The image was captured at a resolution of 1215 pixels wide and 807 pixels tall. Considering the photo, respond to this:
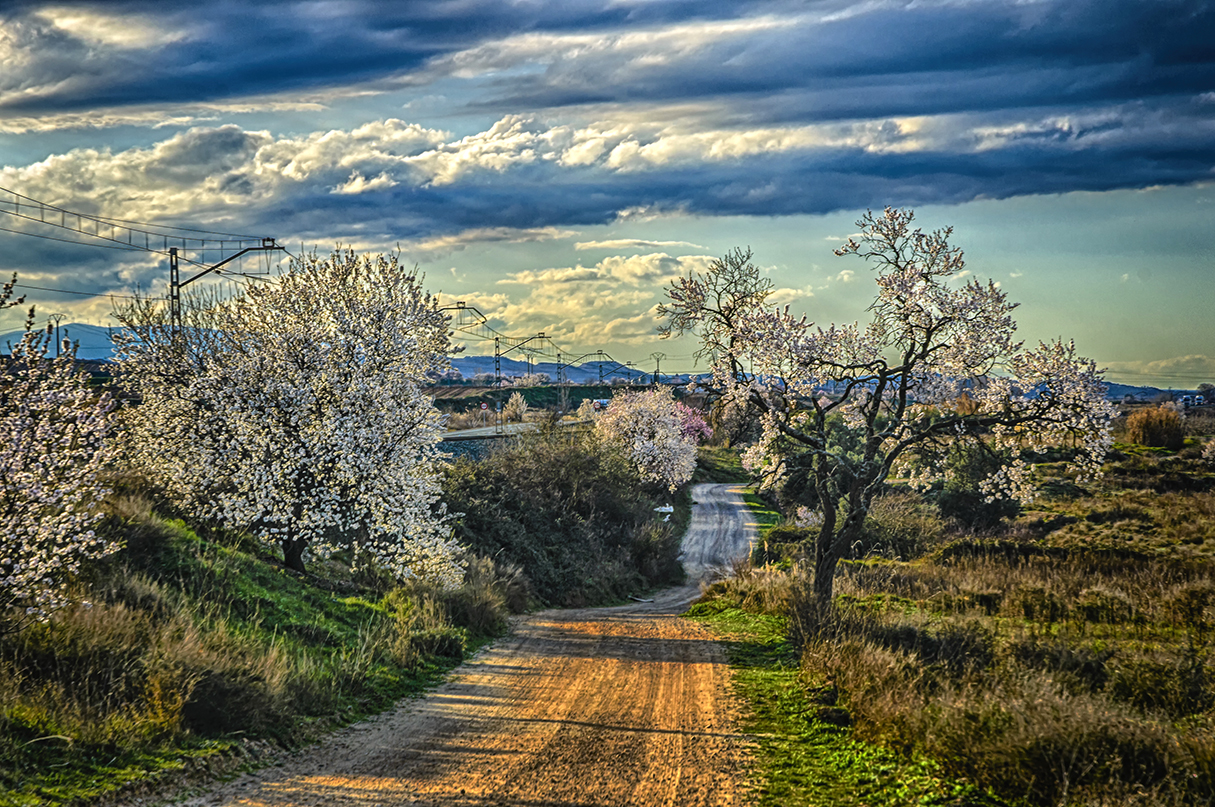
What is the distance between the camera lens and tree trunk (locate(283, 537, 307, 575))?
1752 cm

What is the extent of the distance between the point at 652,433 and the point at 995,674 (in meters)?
47.9

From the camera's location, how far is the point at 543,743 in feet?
30.2

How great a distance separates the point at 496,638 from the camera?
16.4 m

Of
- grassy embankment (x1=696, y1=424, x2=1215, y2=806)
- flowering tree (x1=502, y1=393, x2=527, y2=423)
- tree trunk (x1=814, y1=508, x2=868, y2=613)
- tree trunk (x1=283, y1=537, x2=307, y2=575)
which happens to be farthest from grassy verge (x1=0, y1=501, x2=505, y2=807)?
flowering tree (x1=502, y1=393, x2=527, y2=423)

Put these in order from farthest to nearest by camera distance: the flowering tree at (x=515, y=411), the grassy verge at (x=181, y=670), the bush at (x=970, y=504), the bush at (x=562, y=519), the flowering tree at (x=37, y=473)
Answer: the flowering tree at (x=515, y=411), the bush at (x=970, y=504), the bush at (x=562, y=519), the flowering tree at (x=37, y=473), the grassy verge at (x=181, y=670)

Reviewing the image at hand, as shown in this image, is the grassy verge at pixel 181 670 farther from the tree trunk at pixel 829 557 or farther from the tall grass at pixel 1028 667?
the tree trunk at pixel 829 557

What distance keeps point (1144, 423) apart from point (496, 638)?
2286 inches

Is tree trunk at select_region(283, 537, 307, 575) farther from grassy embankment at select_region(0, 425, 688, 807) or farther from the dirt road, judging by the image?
the dirt road

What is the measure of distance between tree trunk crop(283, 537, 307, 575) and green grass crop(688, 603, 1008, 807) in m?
9.74

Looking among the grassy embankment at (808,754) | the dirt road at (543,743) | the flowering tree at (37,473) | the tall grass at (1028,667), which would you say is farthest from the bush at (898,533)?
the flowering tree at (37,473)

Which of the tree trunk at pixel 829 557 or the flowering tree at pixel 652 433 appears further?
the flowering tree at pixel 652 433

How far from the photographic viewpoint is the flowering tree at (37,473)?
8.38 metres

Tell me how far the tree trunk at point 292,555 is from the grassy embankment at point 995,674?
947 cm

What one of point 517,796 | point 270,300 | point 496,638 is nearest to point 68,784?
point 517,796
